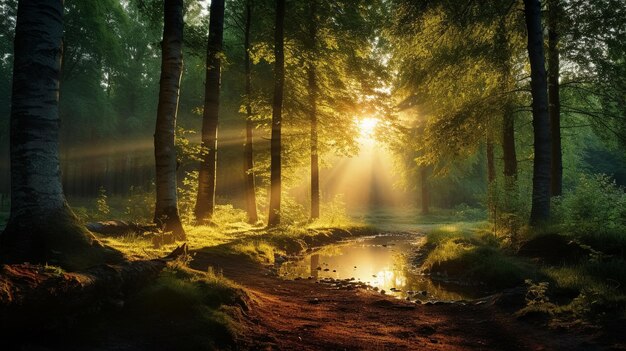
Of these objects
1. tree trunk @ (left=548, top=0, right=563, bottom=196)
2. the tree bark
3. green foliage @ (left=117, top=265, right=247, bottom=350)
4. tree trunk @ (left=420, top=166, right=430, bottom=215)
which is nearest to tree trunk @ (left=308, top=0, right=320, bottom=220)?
the tree bark

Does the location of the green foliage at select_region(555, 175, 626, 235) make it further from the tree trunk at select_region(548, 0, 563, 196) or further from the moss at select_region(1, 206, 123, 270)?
the moss at select_region(1, 206, 123, 270)

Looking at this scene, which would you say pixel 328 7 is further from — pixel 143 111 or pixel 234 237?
pixel 143 111

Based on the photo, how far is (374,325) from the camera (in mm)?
5555

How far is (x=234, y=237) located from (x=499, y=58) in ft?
32.8

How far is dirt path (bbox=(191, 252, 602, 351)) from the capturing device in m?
4.63

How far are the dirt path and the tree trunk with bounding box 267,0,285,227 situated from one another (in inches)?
357

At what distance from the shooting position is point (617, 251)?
7504mm

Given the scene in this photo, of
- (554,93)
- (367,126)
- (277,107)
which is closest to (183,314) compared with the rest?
(277,107)

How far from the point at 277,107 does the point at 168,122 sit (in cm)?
625

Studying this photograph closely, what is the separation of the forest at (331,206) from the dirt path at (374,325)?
40 mm

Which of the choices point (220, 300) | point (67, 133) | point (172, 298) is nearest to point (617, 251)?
point (220, 300)

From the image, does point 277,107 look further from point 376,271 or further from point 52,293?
point 52,293

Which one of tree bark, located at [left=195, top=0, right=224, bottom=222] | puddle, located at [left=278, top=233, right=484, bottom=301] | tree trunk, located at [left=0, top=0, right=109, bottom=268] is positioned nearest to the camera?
tree trunk, located at [left=0, top=0, right=109, bottom=268]

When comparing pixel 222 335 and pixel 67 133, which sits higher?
pixel 67 133
